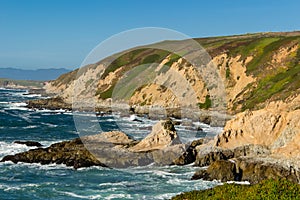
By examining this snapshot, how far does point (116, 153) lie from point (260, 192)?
27.8 metres

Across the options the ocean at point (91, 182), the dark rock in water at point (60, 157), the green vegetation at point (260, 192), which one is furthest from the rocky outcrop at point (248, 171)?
the green vegetation at point (260, 192)

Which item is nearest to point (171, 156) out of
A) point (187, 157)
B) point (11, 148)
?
point (187, 157)

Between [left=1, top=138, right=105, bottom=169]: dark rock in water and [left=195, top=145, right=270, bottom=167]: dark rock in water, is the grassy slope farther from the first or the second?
[left=1, top=138, right=105, bottom=169]: dark rock in water

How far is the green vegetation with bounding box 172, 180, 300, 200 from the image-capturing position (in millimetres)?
20562

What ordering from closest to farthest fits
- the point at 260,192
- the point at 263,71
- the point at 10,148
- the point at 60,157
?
1. the point at 260,192
2. the point at 60,157
3. the point at 10,148
4. the point at 263,71

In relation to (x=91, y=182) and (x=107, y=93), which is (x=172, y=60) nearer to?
(x=107, y=93)

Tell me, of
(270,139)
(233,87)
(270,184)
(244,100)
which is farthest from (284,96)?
(270,184)

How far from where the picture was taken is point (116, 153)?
155 ft

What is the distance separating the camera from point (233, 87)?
10956 centimetres

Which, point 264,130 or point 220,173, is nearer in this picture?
point 220,173

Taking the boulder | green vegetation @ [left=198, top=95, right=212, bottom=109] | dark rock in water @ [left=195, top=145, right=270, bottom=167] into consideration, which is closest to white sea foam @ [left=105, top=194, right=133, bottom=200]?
dark rock in water @ [left=195, top=145, right=270, bottom=167]

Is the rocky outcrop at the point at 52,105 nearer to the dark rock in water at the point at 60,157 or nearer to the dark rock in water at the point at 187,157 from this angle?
the dark rock in water at the point at 60,157

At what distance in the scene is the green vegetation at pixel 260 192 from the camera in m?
20.6

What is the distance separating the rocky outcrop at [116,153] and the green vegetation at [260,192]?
21746mm
